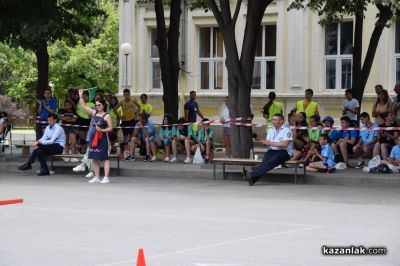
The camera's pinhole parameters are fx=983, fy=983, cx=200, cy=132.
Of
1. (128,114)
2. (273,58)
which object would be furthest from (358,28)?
(273,58)

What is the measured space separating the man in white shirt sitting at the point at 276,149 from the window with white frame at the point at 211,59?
1590 centimetres

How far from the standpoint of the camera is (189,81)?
35.7 metres

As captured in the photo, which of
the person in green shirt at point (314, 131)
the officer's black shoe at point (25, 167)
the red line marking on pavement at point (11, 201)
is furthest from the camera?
the officer's black shoe at point (25, 167)

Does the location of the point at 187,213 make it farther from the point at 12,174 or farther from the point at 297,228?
the point at 12,174

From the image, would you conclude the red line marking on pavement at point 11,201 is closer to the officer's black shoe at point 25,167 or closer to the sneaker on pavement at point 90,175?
the sneaker on pavement at point 90,175

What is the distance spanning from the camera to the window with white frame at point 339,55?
107 ft

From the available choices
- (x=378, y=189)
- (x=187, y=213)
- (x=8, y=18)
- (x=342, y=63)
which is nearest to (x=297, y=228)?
(x=187, y=213)

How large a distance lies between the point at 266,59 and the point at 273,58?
0.92 ft

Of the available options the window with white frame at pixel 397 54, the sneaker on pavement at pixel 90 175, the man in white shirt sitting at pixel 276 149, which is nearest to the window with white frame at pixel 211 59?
the window with white frame at pixel 397 54

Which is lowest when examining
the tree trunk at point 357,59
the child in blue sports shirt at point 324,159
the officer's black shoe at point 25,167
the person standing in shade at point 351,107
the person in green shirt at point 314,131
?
the officer's black shoe at point 25,167

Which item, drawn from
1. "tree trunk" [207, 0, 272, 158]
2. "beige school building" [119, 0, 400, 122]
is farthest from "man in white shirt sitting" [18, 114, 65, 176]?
"beige school building" [119, 0, 400, 122]

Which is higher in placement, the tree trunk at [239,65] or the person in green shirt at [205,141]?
the tree trunk at [239,65]

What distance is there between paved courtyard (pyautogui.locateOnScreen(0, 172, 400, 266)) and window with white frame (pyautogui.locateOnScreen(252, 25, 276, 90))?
15.1 meters

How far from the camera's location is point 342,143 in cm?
2150
